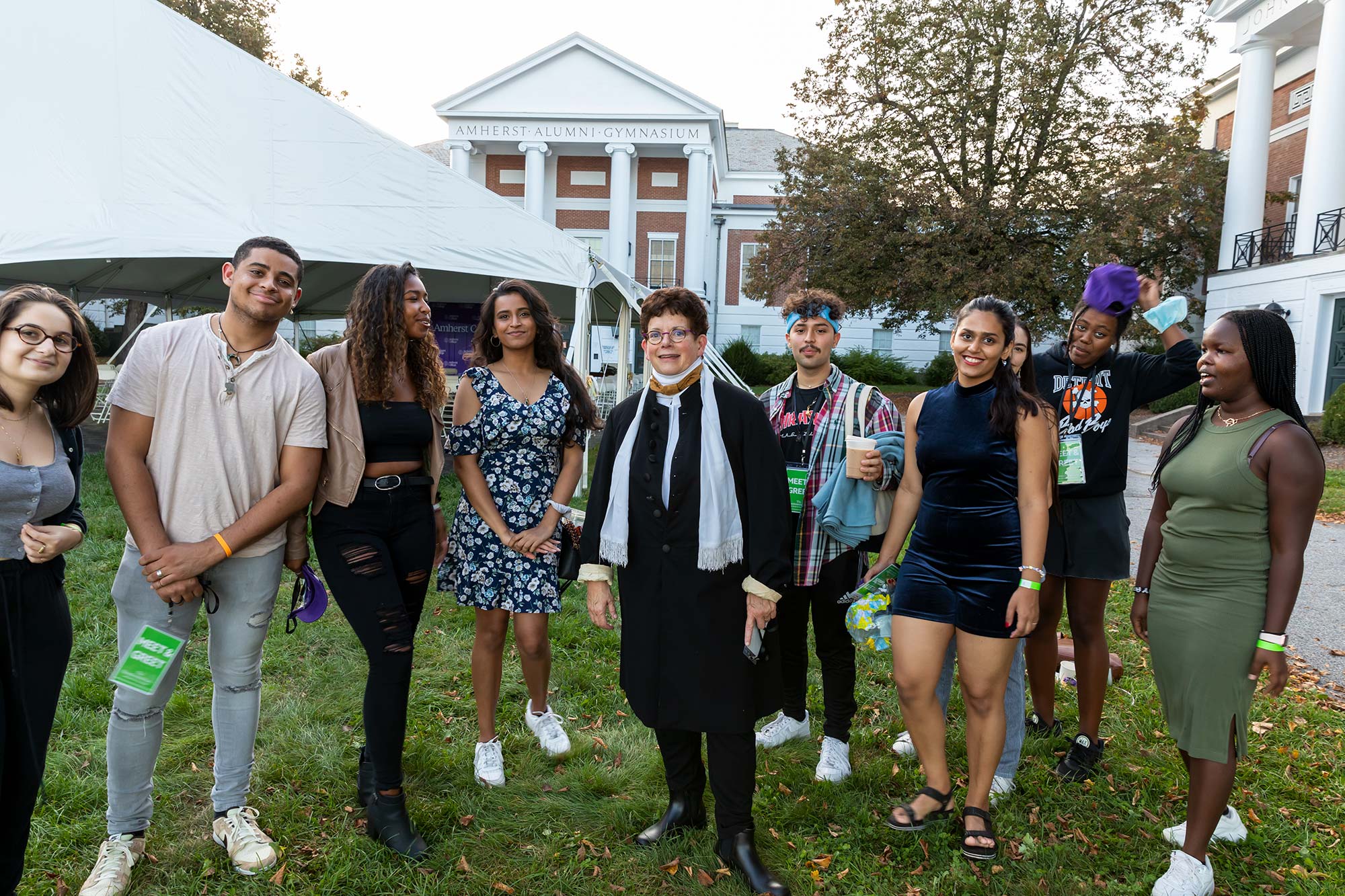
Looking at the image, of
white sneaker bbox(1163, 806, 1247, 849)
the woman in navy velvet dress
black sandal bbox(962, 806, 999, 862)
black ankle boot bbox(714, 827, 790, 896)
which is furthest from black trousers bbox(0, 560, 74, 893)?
white sneaker bbox(1163, 806, 1247, 849)

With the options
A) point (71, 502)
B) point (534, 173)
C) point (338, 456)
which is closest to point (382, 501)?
point (338, 456)

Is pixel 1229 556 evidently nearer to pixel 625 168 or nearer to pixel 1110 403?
pixel 1110 403

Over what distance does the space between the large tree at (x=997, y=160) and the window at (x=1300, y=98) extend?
203 inches

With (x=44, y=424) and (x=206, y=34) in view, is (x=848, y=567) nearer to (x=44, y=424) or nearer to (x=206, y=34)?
(x=44, y=424)

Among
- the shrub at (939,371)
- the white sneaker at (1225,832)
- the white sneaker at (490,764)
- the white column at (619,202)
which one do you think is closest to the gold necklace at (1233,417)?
the white sneaker at (1225,832)

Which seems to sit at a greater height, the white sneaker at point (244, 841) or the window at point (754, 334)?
the window at point (754, 334)

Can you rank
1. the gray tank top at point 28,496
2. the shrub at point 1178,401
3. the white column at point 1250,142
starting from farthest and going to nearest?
the shrub at point 1178,401, the white column at point 1250,142, the gray tank top at point 28,496

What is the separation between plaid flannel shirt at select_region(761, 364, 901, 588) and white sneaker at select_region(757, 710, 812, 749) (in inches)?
Result: 35.2

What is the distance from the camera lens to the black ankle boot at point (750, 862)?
8.93 feet

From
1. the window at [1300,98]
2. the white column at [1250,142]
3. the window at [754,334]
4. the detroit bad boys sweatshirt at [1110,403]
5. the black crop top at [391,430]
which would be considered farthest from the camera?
the window at [754,334]

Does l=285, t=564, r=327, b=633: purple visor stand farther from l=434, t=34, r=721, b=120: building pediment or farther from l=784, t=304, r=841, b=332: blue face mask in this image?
l=434, t=34, r=721, b=120: building pediment

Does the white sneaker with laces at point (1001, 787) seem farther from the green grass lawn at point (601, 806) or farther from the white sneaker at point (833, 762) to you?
the white sneaker at point (833, 762)

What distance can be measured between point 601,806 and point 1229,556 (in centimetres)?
251

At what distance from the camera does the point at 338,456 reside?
285cm
